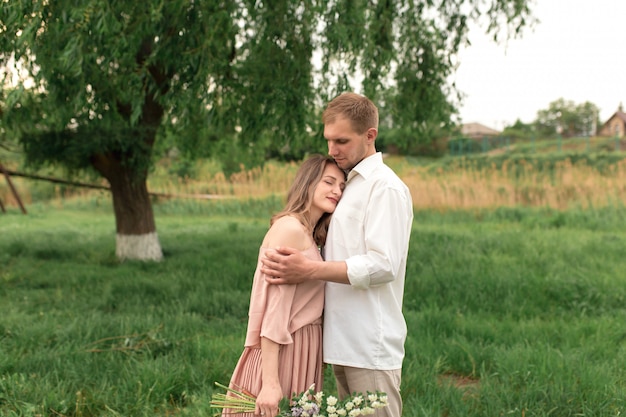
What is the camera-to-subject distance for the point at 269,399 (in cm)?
211

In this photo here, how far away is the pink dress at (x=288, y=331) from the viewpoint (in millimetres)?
2135

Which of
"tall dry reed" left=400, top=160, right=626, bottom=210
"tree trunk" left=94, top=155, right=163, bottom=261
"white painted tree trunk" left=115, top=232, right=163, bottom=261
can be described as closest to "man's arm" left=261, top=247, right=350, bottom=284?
"tree trunk" left=94, top=155, right=163, bottom=261

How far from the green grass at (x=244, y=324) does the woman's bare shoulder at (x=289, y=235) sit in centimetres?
174

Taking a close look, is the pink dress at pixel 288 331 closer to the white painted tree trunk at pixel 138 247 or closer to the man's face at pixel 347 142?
the man's face at pixel 347 142

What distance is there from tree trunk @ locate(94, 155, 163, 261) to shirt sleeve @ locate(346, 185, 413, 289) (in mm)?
7156

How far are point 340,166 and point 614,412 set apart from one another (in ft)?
7.89

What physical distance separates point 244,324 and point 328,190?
351cm

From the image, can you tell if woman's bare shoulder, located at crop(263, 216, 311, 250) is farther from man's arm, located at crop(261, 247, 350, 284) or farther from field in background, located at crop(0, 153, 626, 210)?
field in background, located at crop(0, 153, 626, 210)

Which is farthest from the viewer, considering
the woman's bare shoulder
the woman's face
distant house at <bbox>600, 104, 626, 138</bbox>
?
distant house at <bbox>600, 104, 626, 138</bbox>

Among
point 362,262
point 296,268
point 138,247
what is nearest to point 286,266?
point 296,268

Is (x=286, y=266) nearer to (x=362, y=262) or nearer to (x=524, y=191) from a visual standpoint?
(x=362, y=262)

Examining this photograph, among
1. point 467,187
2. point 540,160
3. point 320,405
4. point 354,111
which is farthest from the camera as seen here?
point 540,160

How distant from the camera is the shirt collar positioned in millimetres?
2203

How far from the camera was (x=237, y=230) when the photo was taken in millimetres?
12258
